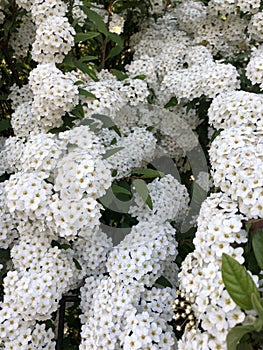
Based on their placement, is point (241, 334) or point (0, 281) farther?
point (0, 281)

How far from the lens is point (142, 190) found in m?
2.24

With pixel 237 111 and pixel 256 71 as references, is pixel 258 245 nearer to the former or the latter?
pixel 237 111

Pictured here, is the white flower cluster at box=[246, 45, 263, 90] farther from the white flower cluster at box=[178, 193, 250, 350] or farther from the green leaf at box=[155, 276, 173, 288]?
the green leaf at box=[155, 276, 173, 288]

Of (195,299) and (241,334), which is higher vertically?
(241,334)

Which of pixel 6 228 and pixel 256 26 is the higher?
pixel 256 26

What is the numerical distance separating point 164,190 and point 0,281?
795mm

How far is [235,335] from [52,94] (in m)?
1.31

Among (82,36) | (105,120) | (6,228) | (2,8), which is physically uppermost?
(82,36)

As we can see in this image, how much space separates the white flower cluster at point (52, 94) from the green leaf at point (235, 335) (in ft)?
4.17

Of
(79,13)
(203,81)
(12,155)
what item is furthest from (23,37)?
(203,81)

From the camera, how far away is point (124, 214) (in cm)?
243

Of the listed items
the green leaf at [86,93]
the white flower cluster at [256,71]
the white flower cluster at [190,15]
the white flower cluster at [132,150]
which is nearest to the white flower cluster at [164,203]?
the white flower cluster at [132,150]

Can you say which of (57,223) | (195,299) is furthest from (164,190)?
(195,299)

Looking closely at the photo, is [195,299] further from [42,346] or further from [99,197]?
[42,346]
